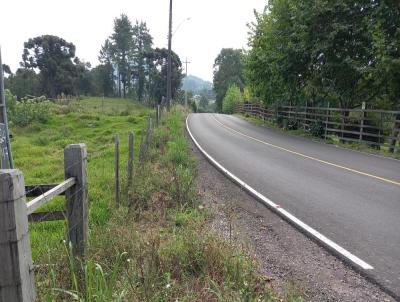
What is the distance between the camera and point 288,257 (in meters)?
4.87

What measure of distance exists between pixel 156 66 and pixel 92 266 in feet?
256

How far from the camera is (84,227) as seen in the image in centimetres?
394

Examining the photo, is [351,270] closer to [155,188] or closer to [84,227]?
[84,227]

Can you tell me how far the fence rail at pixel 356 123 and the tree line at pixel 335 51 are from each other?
753 millimetres

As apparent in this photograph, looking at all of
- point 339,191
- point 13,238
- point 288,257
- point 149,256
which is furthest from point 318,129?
point 13,238

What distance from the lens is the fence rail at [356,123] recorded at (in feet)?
53.5

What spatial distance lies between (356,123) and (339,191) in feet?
39.6

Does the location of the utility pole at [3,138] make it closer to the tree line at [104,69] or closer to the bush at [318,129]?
the bush at [318,129]

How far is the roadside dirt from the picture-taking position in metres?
3.99

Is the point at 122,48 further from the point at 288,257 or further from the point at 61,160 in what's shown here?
the point at 288,257

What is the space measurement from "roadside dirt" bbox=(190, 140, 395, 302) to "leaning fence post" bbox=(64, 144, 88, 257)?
5.37 feet

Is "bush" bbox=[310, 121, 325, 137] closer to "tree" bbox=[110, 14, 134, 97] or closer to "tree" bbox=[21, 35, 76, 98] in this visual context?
"tree" bbox=[21, 35, 76, 98]

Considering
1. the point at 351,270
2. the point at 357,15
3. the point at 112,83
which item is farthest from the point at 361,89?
the point at 112,83

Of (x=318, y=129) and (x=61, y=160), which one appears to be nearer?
(x=61, y=160)
